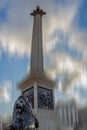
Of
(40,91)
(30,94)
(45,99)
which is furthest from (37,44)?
(45,99)

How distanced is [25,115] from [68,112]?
34.6m

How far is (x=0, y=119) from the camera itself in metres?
50.4

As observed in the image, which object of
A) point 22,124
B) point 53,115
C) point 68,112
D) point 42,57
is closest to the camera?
point 22,124

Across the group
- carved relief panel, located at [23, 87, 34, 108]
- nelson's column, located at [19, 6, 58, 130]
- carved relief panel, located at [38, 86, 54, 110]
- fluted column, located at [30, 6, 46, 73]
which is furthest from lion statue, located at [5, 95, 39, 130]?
fluted column, located at [30, 6, 46, 73]

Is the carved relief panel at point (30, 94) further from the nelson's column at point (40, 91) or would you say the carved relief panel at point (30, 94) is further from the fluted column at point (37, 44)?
the fluted column at point (37, 44)

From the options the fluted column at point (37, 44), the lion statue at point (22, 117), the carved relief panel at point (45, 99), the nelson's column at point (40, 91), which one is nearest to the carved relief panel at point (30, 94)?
the nelson's column at point (40, 91)

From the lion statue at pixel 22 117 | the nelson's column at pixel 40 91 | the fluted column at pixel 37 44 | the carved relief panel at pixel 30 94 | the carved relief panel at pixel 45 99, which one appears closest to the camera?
the lion statue at pixel 22 117

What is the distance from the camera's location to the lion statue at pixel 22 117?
13.8 metres

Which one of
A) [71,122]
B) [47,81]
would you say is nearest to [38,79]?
[47,81]

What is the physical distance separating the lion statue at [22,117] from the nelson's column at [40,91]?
23.4 m

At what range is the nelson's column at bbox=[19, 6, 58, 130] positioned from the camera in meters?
38.8

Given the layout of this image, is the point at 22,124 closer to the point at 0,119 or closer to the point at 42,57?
the point at 42,57

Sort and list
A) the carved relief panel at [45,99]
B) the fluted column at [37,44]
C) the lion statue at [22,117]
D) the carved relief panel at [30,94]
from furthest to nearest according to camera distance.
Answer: the fluted column at [37,44], the carved relief panel at [30,94], the carved relief panel at [45,99], the lion statue at [22,117]

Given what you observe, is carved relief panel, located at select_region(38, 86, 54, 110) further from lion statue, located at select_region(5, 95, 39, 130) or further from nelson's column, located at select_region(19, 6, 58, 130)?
lion statue, located at select_region(5, 95, 39, 130)
